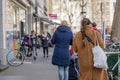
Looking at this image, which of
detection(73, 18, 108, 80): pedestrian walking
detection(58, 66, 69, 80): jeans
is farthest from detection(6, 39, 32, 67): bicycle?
detection(73, 18, 108, 80): pedestrian walking

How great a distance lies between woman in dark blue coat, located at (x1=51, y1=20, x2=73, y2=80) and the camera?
9797 mm

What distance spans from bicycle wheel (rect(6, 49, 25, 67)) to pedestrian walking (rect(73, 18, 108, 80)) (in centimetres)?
984

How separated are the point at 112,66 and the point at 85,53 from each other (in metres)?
2.26

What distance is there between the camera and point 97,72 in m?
7.26

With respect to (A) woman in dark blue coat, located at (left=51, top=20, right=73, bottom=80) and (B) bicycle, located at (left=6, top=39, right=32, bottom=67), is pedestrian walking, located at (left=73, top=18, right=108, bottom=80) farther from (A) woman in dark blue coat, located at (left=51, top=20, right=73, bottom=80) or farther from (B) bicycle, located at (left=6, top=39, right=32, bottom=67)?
(B) bicycle, located at (left=6, top=39, right=32, bottom=67)

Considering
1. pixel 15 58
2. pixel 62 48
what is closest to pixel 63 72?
pixel 62 48

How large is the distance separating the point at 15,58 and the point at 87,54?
10.3 m

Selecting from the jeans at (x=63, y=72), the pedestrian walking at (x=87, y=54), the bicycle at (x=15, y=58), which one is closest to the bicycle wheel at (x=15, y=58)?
the bicycle at (x=15, y=58)

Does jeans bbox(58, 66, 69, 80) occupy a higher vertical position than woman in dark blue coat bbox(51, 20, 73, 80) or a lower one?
lower

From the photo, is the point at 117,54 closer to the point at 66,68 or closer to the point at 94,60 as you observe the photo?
the point at 66,68

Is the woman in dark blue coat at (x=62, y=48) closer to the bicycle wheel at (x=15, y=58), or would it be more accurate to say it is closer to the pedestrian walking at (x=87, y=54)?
the pedestrian walking at (x=87, y=54)

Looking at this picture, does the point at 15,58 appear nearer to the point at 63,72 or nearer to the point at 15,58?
the point at 15,58

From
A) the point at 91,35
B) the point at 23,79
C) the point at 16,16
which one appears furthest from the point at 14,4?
the point at 91,35

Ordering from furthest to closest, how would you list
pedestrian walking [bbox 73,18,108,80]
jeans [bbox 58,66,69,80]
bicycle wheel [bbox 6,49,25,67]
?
bicycle wheel [bbox 6,49,25,67]
jeans [bbox 58,66,69,80]
pedestrian walking [bbox 73,18,108,80]
